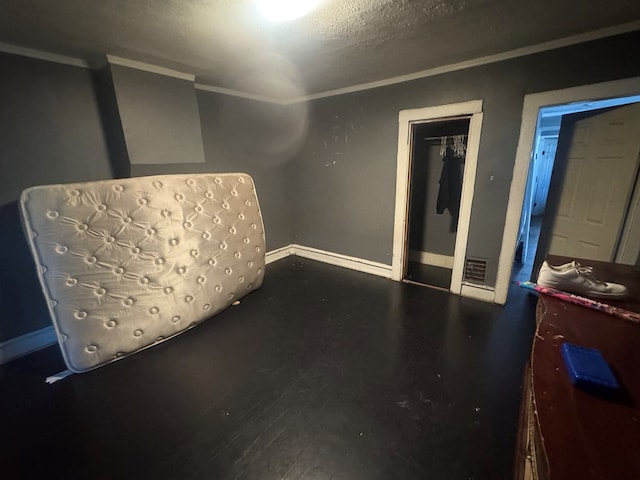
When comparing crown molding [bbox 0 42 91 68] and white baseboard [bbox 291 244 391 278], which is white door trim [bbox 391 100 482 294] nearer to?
white baseboard [bbox 291 244 391 278]

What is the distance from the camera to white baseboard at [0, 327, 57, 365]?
6.52ft

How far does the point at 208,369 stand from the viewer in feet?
6.05

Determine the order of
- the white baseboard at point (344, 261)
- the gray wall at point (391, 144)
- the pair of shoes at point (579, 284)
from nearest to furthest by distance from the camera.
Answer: the pair of shoes at point (579, 284)
the gray wall at point (391, 144)
the white baseboard at point (344, 261)

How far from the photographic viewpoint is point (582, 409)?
0.65 m

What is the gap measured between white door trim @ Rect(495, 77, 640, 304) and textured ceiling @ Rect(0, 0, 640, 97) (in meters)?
0.37

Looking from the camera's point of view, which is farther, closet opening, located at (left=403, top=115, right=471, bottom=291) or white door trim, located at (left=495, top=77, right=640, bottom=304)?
closet opening, located at (left=403, top=115, right=471, bottom=291)

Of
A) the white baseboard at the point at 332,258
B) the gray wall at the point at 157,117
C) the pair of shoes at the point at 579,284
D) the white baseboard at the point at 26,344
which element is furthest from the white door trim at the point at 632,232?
the white baseboard at the point at 26,344

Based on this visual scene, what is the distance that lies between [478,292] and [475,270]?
0.23 meters

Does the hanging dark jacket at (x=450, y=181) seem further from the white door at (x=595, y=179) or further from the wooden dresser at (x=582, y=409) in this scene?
the wooden dresser at (x=582, y=409)

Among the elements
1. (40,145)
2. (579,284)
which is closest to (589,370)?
(579,284)

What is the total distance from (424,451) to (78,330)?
2.15 m

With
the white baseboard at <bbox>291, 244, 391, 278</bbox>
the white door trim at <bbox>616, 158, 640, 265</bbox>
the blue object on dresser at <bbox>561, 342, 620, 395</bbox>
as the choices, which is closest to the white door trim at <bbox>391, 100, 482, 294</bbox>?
the white baseboard at <bbox>291, 244, 391, 278</bbox>

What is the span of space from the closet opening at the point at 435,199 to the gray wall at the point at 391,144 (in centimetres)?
45

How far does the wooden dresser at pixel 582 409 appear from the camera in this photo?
1.78ft
